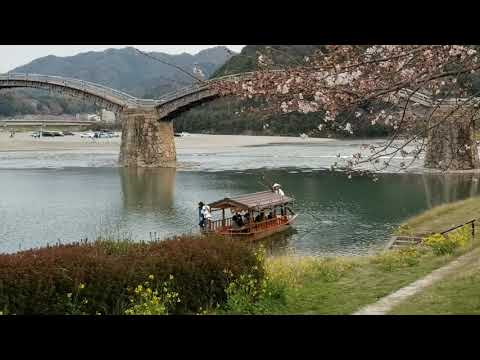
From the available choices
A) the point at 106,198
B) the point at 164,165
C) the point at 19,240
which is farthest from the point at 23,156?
the point at 19,240

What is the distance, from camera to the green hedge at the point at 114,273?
7.13 meters

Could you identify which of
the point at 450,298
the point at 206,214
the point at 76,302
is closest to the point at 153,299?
the point at 76,302

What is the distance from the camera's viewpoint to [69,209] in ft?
94.9

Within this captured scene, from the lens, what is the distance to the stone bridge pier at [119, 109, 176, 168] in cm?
5397

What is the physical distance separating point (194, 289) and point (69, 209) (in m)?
22.0

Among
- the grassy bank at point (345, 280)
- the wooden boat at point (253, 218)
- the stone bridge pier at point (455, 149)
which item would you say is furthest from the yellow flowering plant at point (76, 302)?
the stone bridge pier at point (455, 149)

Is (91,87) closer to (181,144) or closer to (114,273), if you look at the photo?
(181,144)

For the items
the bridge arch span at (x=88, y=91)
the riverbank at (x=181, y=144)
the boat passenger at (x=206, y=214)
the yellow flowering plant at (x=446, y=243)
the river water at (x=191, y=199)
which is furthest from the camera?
the riverbank at (x=181, y=144)

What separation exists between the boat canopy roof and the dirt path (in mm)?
11563

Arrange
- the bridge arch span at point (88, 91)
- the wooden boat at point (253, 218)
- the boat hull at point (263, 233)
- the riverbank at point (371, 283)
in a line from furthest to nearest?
the bridge arch span at point (88, 91) < the wooden boat at point (253, 218) < the boat hull at point (263, 233) < the riverbank at point (371, 283)

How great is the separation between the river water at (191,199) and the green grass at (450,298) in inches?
279

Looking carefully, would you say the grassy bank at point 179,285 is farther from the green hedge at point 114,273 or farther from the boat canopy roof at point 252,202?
the boat canopy roof at point 252,202
